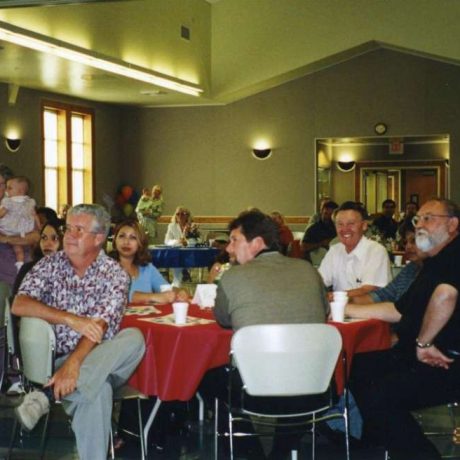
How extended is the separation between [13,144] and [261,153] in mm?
5491

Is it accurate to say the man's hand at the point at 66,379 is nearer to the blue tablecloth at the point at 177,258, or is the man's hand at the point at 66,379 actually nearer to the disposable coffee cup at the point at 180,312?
the disposable coffee cup at the point at 180,312

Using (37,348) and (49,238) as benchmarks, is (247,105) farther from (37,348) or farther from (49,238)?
(37,348)

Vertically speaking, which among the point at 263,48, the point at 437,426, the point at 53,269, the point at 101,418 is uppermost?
the point at 263,48

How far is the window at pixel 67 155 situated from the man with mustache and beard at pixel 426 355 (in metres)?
12.7

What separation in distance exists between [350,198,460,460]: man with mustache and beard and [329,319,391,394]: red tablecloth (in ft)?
0.51

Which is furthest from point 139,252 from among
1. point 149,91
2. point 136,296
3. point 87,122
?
point 87,122

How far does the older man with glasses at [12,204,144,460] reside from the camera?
392 cm

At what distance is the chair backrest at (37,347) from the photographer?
4.09m

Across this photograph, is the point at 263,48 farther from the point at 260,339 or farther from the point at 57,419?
the point at 260,339

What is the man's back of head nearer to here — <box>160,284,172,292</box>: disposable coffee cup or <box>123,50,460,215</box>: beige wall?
<box>160,284,172,292</box>: disposable coffee cup

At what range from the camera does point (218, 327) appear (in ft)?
14.2

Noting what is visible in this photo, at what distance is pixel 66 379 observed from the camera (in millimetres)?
3924

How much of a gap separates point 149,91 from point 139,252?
1147 cm

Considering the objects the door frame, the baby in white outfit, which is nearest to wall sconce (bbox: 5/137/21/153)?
the door frame
